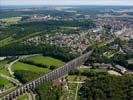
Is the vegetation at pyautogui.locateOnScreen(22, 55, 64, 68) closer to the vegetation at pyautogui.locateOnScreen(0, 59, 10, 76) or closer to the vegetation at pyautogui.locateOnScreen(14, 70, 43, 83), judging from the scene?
the vegetation at pyautogui.locateOnScreen(0, 59, 10, 76)

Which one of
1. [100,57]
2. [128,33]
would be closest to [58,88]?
[100,57]

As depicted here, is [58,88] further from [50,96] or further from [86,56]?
[86,56]

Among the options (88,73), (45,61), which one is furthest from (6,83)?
(45,61)

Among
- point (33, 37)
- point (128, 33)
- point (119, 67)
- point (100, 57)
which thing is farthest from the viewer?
point (128, 33)

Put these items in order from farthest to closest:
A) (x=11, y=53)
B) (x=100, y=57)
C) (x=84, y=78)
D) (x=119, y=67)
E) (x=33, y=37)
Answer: (x=33, y=37) → (x=11, y=53) → (x=100, y=57) → (x=119, y=67) → (x=84, y=78)

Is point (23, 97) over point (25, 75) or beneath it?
beneath

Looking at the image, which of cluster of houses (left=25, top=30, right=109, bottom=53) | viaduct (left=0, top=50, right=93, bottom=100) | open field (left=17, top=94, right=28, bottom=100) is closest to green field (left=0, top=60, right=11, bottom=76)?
viaduct (left=0, top=50, right=93, bottom=100)

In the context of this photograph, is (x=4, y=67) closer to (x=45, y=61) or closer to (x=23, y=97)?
(x=45, y=61)
